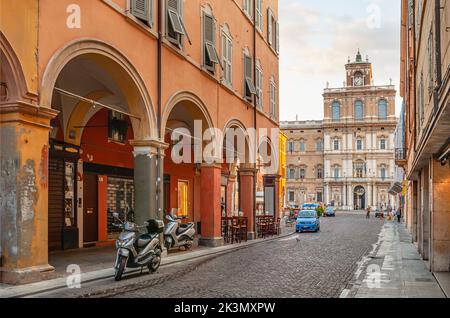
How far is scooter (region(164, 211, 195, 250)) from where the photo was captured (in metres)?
17.6

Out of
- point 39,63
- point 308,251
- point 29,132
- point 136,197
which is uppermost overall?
point 39,63

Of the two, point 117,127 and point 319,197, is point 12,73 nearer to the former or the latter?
point 117,127

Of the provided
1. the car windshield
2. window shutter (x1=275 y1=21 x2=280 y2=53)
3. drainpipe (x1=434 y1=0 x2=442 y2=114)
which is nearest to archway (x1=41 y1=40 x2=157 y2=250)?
drainpipe (x1=434 y1=0 x2=442 y2=114)

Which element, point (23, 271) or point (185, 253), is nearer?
point (23, 271)

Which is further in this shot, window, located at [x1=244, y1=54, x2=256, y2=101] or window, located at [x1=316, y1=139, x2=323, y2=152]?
window, located at [x1=316, y1=139, x2=323, y2=152]

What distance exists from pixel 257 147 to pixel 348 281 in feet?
47.8

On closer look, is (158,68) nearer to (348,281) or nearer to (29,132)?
(29,132)

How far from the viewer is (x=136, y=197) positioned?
15969 millimetres

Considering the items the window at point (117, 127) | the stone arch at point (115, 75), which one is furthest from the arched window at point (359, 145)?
the stone arch at point (115, 75)

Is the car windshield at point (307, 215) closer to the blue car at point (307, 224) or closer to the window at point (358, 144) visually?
the blue car at point (307, 224)

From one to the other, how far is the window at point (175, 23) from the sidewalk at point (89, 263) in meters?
6.37

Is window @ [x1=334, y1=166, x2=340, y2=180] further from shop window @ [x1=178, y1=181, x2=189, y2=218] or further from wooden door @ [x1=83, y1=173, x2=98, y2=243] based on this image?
A: wooden door @ [x1=83, y1=173, x2=98, y2=243]

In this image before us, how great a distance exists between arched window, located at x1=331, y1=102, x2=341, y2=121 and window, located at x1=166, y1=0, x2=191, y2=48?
299 feet
